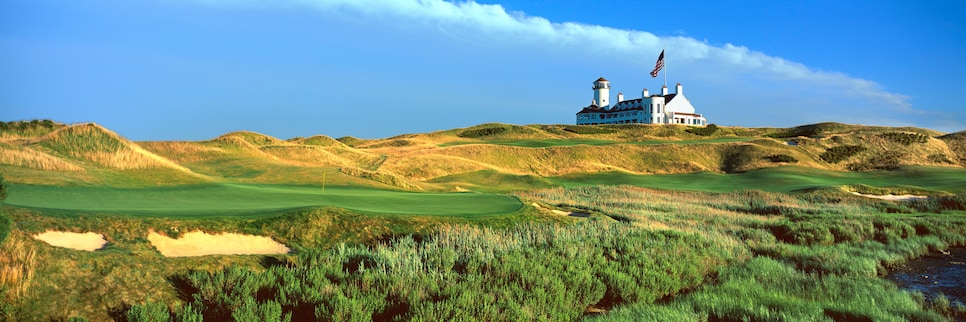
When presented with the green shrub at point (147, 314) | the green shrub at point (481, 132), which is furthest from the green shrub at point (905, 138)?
the green shrub at point (147, 314)

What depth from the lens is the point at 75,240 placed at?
1023 centimetres

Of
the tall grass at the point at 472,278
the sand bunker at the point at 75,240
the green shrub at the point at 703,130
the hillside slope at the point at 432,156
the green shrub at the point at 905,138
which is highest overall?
the green shrub at the point at 703,130

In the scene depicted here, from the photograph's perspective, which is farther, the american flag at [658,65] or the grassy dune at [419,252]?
the american flag at [658,65]

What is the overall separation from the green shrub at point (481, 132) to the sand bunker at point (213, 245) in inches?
2671

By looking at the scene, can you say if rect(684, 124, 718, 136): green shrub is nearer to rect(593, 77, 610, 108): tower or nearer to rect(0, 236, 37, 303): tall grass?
rect(593, 77, 610, 108): tower

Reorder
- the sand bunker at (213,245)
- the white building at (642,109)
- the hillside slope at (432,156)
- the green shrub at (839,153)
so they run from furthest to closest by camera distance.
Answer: the white building at (642,109) → the green shrub at (839,153) → the hillside slope at (432,156) → the sand bunker at (213,245)

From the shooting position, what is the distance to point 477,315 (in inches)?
317

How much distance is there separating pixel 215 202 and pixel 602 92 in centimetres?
9880

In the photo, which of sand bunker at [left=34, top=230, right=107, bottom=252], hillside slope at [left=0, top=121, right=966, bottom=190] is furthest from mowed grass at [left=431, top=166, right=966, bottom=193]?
sand bunker at [left=34, top=230, right=107, bottom=252]

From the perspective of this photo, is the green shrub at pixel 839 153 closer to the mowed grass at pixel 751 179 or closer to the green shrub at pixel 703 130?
the mowed grass at pixel 751 179

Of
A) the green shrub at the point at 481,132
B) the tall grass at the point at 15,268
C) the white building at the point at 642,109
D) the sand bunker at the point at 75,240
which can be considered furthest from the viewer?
the white building at the point at 642,109

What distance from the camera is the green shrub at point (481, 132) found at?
263 feet

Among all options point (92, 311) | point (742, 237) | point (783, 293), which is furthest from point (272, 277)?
point (742, 237)

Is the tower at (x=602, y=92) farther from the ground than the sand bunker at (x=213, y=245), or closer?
farther from the ground
